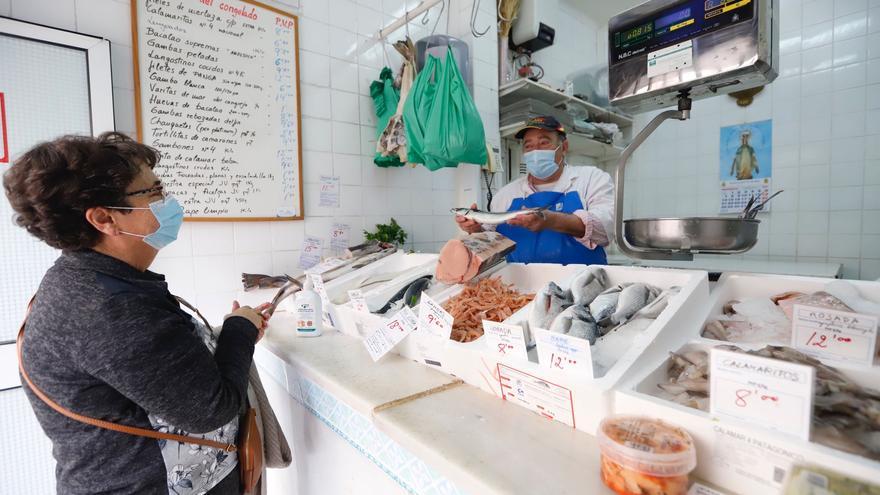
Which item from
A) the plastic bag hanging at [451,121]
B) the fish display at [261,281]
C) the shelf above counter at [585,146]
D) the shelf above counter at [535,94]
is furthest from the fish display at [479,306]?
the shelf above counter at [535,94]

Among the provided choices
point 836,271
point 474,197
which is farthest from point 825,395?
point 836,271

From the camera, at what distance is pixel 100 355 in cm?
92

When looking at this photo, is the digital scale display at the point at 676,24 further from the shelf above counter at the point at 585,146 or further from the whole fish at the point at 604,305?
the shelf above counter at the point at 585,146

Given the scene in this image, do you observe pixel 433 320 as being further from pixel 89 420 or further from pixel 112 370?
pixel 89 420

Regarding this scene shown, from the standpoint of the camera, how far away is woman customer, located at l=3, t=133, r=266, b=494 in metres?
0.94

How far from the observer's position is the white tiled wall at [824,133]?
3377mm

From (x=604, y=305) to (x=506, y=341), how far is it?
0.43m

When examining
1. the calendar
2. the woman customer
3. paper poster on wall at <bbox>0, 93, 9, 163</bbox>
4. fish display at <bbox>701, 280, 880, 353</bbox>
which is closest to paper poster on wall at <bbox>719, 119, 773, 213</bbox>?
the calendar

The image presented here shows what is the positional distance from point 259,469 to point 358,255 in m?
1.41

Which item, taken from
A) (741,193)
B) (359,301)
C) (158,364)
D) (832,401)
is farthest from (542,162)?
(741,193)

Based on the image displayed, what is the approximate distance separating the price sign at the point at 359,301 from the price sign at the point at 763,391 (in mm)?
1217

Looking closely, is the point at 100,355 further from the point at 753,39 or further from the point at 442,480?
the point at 753,39

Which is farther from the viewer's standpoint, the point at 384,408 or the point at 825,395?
the point at 384,408

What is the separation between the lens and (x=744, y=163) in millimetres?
3996
